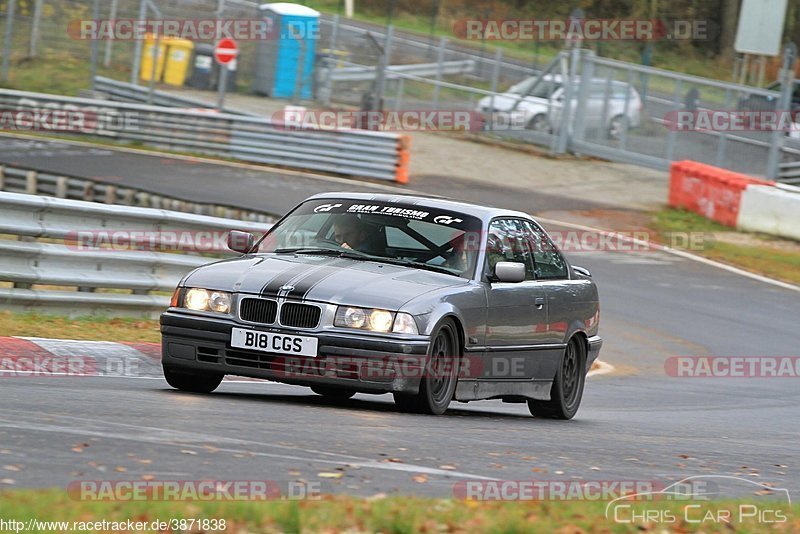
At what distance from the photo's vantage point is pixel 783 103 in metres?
28.7

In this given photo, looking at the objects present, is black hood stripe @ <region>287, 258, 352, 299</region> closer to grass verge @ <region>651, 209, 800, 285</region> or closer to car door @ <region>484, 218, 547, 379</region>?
car door @ <region>484, 218, 547, 379</region>

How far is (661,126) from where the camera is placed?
31.5 metres

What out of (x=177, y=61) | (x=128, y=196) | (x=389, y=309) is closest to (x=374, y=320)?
(x=389, y=309)

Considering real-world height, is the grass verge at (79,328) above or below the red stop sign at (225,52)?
below

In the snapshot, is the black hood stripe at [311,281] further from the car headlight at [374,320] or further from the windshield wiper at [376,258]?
the windshield wiper at [376,258]

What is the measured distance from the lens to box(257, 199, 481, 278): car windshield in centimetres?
932

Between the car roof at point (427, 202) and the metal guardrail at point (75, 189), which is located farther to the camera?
the metal guardrail at point (75, 189)

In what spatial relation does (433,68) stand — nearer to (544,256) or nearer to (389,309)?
(544,256)

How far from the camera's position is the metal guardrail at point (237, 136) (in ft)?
94.0

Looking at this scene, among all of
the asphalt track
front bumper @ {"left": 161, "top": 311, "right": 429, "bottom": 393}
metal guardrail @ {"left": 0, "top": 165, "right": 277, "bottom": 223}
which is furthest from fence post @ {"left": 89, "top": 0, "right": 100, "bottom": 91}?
front bumper @ {"left": 161, "top": 311, "right": 429, "bottom": 393}

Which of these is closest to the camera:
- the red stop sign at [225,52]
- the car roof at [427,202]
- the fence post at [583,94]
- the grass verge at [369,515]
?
the grass verge at [369,515]

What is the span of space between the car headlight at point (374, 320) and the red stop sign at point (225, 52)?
22.9 metres

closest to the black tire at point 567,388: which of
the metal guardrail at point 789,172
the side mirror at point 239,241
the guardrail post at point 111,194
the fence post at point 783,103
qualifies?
the side mirror at point 239,241

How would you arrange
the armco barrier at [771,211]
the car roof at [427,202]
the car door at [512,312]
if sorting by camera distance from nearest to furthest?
1. the car door at [512,312]
2. the car roof at [427,202]
3. the armco barrier at [771,211]
